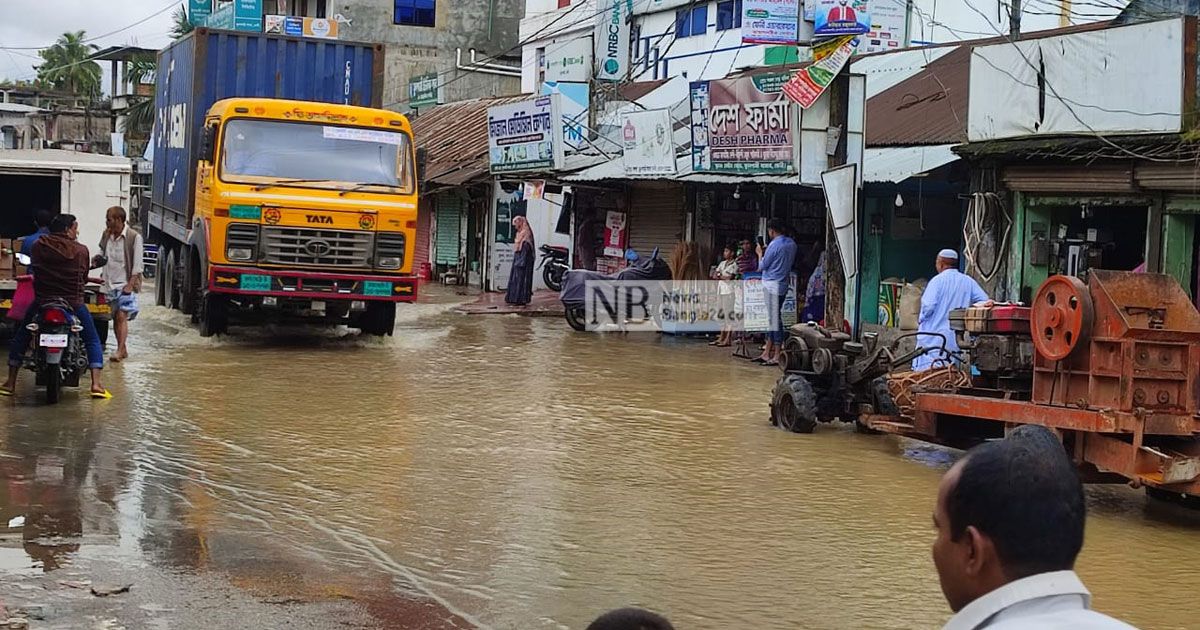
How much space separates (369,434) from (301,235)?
5.84m

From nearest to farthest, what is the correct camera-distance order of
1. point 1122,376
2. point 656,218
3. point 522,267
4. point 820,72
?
point 1122,376 < point 820,72 < point 656,218 < point 522,267

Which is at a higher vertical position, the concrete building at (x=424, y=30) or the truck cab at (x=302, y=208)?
the concrete building at (x=424, y=30)

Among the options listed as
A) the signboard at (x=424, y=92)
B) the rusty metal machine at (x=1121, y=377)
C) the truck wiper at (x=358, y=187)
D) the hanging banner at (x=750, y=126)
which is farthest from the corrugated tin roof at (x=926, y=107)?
the signboard at (x=424, y=92)

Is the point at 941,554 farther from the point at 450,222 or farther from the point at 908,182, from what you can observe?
the point at 450,222

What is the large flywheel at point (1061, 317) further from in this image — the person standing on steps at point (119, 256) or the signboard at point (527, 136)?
the signboard at point (527, 136)

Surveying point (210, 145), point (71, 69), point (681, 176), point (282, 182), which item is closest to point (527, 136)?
point (681, 176)

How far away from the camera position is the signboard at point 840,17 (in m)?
21.6

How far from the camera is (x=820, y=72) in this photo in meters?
15.9

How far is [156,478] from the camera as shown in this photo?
891 cm

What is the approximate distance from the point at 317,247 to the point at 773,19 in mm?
12683

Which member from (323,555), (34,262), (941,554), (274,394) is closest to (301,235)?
(274,394)

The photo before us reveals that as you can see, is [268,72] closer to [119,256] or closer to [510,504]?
[119,256]

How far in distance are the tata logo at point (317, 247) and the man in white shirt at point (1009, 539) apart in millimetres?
14661

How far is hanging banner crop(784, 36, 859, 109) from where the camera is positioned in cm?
1575
